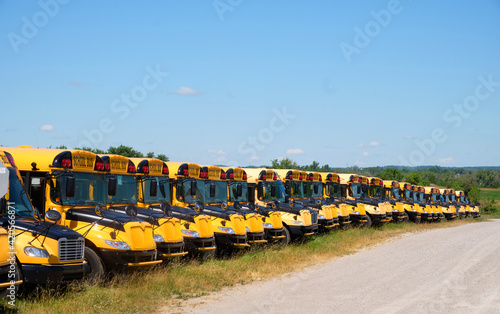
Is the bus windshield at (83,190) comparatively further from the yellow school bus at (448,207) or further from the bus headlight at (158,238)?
the yellow school bus at (448,207)

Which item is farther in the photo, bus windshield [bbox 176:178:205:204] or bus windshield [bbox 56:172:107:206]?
bus windshield [bbox 176:178:205:204]

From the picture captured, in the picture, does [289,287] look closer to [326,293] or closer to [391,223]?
[326,293]

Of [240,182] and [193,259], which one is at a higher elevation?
[240,182]

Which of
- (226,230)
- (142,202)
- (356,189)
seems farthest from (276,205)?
(356,189)

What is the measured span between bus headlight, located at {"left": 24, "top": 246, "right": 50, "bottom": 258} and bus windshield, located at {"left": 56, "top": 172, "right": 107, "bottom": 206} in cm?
218

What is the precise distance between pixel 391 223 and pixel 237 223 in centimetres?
1725

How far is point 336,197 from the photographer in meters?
26.2

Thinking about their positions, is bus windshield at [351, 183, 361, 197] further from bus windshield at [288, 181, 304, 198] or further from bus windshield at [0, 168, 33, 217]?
bus windshield at [0, 168, 33, 217]

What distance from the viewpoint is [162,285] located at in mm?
10656

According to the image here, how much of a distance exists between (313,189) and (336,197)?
274cm

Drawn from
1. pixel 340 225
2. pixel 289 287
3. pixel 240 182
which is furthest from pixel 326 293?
pixel 340 225

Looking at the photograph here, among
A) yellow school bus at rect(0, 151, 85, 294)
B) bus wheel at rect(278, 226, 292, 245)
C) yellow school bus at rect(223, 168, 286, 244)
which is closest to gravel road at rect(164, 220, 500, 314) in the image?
yellow school bus at rect(0, 151, 85, 294)

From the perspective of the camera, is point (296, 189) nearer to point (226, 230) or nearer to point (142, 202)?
point (226, 230)

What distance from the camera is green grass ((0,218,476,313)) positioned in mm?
8609
